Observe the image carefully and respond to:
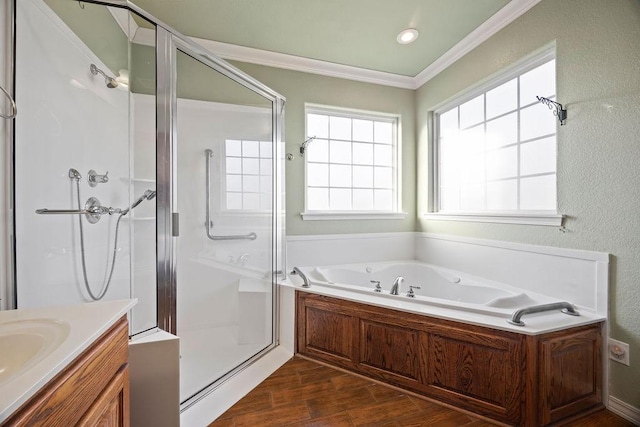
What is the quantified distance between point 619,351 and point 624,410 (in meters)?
0.29

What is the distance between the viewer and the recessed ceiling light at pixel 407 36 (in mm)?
2166

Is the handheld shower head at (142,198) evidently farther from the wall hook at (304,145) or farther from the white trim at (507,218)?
the white trim at (507,218)

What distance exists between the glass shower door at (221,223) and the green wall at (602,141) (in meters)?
1.95

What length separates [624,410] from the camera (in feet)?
4.64

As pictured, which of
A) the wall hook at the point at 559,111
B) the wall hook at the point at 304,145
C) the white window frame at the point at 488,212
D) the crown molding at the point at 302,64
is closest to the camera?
the wall hook at the point at 559,111

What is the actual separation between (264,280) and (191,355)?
680mm

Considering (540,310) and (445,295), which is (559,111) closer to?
(540,310)

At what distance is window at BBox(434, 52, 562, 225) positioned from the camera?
185 cm

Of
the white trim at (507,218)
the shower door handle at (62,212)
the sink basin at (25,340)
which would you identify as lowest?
the sink basin at (25,340)

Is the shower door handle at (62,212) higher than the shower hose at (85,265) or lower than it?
higher

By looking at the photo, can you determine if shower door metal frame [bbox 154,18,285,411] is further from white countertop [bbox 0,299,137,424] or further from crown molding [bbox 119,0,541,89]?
crown molding [bbox 119,0,541,89]

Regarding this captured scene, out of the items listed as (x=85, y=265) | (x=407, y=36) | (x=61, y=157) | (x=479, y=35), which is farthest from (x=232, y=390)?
(x=479, y=35)

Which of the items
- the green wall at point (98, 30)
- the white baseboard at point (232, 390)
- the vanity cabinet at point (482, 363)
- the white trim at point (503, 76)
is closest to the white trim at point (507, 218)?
the vanity cabinet at point (482, 363)

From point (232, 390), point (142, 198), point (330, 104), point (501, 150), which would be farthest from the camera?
point (330, 104)
